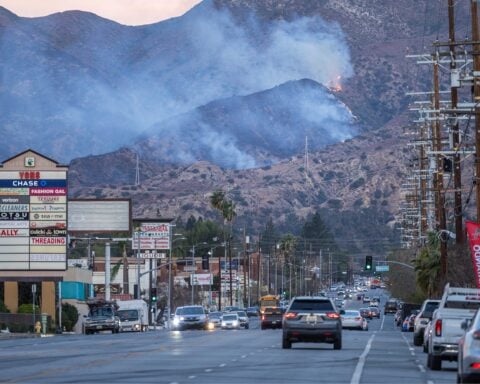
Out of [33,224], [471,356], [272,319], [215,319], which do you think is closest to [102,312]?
[215,319]

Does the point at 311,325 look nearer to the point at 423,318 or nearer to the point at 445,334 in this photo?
the point at 423,318

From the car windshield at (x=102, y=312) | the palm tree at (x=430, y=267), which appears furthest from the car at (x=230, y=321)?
the palm tree at (x=430, y=267)

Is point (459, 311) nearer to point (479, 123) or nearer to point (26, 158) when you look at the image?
point (479, 123)

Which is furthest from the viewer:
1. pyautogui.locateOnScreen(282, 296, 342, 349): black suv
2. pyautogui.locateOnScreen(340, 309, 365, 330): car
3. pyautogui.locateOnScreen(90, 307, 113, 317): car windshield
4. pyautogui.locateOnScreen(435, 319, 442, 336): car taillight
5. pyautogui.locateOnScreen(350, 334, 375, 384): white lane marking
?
pyautogui.locateOnScreen(90, 307, 113, 317): car windshield

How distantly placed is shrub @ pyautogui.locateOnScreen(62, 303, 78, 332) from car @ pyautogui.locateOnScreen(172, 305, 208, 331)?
2323cm

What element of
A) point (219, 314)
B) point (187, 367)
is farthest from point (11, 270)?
point (187, 367)

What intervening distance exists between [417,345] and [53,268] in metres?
49.8

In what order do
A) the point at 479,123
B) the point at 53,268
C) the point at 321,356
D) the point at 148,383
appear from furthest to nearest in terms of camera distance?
the point at 53,268, the point at 479,123, the point at 321,356, the point at 148,383

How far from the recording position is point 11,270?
4146 inches

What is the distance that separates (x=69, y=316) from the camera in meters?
123

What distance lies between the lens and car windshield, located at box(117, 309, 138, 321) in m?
101

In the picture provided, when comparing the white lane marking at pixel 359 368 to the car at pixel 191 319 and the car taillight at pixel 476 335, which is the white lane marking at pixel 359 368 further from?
the car at pixel 191 319

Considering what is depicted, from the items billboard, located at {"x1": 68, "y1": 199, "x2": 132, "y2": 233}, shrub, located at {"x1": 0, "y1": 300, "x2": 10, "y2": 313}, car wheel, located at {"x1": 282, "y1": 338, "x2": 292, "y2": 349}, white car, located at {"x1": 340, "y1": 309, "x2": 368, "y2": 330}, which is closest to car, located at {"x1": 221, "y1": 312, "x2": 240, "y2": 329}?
white car, located at {"x1": 340, "y1": 309, "x2": 368, "y2": 330}

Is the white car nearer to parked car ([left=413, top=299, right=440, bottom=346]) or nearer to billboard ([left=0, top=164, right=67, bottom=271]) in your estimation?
billboard ([left=0, top=164, right=67, bottom=271])
